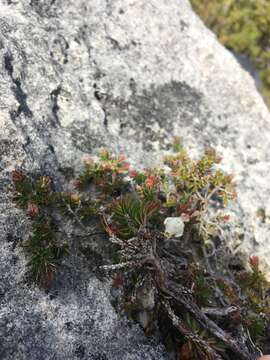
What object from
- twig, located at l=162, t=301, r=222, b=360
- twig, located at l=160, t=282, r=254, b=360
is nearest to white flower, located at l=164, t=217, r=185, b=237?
twig, located at l=160, t=282, r=254, b=360

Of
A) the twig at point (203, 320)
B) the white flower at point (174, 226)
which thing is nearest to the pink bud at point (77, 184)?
the white flower at point (174, 226)

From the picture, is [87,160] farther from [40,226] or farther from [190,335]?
[190,335]

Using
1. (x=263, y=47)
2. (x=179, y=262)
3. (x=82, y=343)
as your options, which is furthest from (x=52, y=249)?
(x=263, y=47)

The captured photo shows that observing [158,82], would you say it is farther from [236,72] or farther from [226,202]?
[226,202]

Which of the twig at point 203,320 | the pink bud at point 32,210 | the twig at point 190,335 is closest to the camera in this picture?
the twig at point 190,335

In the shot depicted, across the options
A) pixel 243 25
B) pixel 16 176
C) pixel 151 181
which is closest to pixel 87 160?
pixel 151 181

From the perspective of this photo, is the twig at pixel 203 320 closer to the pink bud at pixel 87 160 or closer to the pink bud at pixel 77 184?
the pink bud at pixel 77 184
